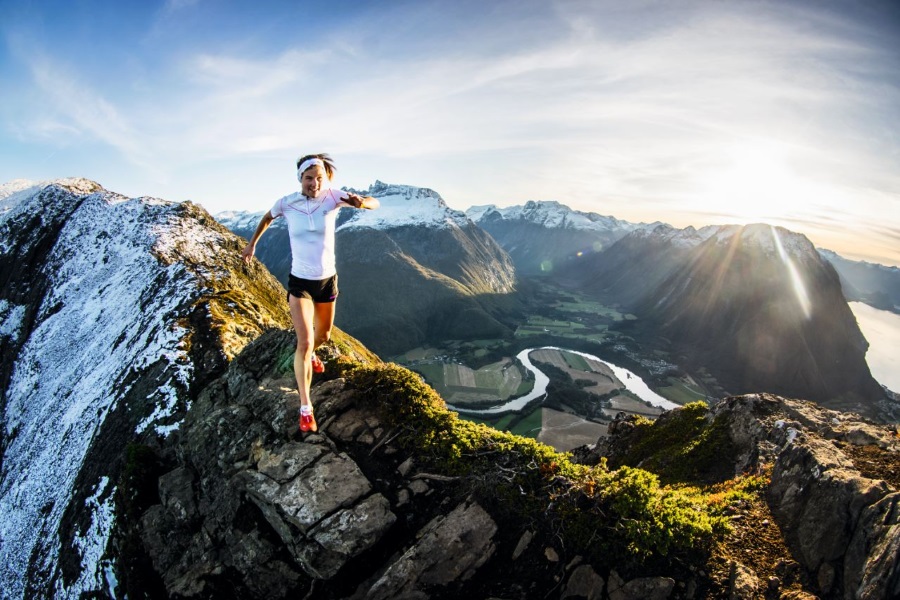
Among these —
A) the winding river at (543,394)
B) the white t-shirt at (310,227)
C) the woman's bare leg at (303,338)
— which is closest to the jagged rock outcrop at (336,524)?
the woman's bare leg at (303,338)

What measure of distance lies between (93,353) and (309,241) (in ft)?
125

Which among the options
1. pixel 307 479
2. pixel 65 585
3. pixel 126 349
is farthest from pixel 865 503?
pixel 126 349

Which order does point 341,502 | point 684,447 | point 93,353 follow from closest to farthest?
1. point 341,502
2. point 684,447
3. point 93,353

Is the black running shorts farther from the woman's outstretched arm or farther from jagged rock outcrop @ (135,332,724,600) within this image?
jagged rock outcrop @ (135,332,724,600)

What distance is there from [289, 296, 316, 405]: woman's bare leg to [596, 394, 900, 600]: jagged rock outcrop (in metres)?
9.25

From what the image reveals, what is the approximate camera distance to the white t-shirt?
8.88 metres

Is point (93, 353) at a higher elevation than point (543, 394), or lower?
higher

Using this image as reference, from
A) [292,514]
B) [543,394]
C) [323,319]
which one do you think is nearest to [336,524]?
[292,514]

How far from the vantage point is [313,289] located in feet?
30.7

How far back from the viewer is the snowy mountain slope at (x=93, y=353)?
746 inches

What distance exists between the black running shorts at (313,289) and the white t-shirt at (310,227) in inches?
5.6

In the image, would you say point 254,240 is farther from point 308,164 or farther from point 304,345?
point 304,345

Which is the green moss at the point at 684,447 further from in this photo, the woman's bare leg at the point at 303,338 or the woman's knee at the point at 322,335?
the woman's knee at the point at 322,335

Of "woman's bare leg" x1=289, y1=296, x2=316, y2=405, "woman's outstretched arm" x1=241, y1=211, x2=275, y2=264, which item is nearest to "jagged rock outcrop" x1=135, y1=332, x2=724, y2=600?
"woman's bare leg" x1=289, y1=296, x2=316, y2=405
